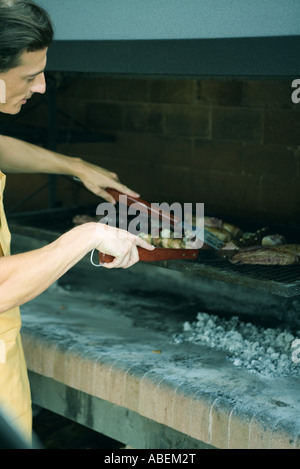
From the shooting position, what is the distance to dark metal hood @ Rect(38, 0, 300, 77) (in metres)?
1.99

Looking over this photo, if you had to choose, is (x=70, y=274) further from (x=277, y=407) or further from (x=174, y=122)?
Result: (x=277, y=407)

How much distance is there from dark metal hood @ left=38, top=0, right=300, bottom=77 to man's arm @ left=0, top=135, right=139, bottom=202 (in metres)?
0.43

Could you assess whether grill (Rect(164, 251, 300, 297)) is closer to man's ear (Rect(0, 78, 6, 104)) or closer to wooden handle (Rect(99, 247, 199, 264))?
wooden handle (Rect(99, 247, 199, 264))

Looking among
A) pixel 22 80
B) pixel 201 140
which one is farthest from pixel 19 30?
pixel 201 140

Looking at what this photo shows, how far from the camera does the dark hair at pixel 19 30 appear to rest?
1.53m

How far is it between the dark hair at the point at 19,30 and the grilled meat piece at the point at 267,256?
3.96ft

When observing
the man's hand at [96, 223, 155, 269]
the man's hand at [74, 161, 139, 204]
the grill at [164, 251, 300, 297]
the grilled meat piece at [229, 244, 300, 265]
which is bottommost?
the grill at [164, 251, 300, 297]

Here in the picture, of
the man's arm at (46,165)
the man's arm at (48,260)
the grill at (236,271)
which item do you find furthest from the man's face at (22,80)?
the grill at (236,271)

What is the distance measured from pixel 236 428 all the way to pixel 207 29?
1445 millimetres

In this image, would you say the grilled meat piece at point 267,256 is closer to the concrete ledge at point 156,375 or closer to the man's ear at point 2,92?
the concrete ledge at point 156,375

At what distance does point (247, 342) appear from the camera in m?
2.73

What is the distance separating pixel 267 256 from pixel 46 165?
98cm

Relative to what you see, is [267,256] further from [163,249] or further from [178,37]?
[178,37]

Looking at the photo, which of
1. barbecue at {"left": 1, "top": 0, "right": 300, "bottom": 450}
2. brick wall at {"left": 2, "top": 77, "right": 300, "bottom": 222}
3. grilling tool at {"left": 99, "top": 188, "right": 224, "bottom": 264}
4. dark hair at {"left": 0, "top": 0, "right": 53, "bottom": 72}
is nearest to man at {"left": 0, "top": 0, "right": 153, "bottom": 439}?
dark hair at {"left": 0, "top": 0, "right": 53, "bottom": 72}
